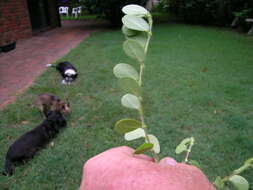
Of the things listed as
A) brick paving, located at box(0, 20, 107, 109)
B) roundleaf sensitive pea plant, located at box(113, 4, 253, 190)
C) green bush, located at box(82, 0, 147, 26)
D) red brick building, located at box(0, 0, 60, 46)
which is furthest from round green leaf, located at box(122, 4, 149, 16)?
green bush, located at box(82, 0, 147, 26)

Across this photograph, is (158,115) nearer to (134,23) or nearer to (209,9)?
(134,23)

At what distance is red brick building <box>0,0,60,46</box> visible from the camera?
22.4 feet

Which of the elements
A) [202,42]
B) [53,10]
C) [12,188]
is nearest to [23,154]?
[12,188]

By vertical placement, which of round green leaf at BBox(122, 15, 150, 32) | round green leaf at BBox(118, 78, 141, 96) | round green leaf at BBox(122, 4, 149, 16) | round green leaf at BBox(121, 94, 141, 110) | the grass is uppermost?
round green leaf at BBox(122, 4, 149, 16)

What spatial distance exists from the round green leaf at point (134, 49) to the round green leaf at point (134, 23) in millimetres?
43

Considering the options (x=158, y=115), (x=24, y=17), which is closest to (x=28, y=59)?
(x=24, y=17)

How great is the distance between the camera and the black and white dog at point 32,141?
2.02m

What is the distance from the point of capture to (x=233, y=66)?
4645mm

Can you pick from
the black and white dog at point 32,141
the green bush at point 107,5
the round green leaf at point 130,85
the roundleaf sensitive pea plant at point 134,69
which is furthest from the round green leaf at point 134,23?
the green bush at point 107,5

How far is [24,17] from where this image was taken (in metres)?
7.74

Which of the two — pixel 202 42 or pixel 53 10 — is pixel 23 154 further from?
pixel 53 10

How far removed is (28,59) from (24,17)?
10.0ft

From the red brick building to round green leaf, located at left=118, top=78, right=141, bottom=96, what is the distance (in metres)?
7.45

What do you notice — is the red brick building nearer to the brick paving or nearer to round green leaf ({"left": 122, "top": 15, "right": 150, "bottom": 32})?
the brick paving
